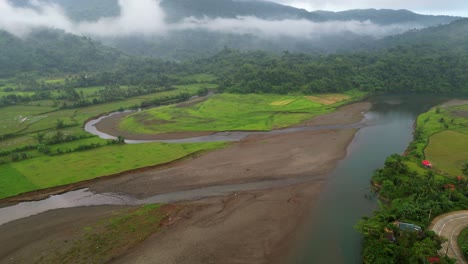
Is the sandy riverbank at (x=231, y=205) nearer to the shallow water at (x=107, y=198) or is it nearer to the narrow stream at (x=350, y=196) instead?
the shallow water at (x=107, y=198)

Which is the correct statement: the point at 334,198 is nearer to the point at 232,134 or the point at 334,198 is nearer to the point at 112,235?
the point at 112,235

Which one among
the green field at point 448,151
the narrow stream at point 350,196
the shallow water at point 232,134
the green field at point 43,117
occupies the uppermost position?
the green field at point 43,117

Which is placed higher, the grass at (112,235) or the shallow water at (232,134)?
the shallow water at (232,134)

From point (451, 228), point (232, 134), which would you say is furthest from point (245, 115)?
point (451, 228)

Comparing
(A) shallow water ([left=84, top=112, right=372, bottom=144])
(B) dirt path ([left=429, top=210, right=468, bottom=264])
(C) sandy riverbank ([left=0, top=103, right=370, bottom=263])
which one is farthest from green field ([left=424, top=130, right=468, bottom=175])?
(A) shallow water ([left=84, top=112, right=372, bottom=144])

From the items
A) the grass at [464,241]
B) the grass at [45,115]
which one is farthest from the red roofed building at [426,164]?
the grass at [45,115]

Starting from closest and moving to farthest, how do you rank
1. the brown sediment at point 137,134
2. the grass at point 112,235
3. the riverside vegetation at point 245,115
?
1. the grass at point 112,235
2. the riverside vegetation at point 245,115
3. the brown sediment at point 137,134

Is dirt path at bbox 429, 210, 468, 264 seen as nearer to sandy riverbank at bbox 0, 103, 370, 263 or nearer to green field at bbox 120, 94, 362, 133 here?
sandy riverbank at bbox 0, 103, 370, 263
